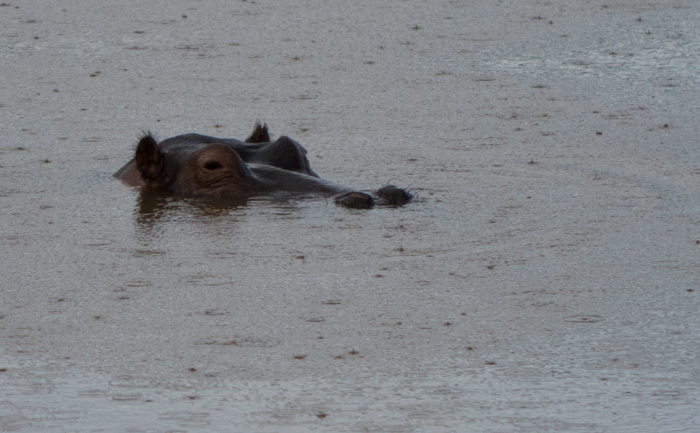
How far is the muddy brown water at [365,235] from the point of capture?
334 cm

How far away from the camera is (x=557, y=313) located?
4062 millimetres

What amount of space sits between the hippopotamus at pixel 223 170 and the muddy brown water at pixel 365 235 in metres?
0.20

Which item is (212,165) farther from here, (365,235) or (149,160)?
(365,235)

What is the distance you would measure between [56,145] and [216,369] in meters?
4.06

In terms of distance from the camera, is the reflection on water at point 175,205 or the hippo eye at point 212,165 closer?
the reflection on water at point 175,205

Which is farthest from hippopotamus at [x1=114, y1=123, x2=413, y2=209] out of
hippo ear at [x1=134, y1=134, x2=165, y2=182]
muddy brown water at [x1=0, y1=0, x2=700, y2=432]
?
muddy brown water at [x1=0, y1=0, x2=700, y2=432]

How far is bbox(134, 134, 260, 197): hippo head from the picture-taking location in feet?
20.2

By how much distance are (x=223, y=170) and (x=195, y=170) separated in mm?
164

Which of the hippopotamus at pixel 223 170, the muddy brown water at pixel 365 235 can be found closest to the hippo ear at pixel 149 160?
the hippopotamus at pixel 223 170

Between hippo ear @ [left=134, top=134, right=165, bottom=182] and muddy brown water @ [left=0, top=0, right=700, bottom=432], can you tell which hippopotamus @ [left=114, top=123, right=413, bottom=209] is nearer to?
hippo ear @ [left=134, top=134, right=165, bottom=182]

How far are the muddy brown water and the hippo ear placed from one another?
0.26 meters

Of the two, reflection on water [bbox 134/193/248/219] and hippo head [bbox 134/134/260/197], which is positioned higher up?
hippo head [bbox 134/134/260/197]

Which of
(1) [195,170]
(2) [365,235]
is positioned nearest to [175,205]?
(1) [195,170]

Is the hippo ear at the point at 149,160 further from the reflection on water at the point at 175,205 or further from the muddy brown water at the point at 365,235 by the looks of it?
the muddy brown water at the point at 365,235
